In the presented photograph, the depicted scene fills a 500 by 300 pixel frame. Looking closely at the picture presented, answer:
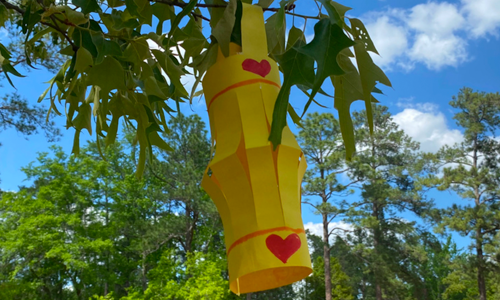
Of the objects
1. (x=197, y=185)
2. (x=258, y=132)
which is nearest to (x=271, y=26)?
(x=258, y=132)

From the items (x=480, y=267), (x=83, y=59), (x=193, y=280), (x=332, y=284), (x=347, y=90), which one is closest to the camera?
(x=347, y=90)

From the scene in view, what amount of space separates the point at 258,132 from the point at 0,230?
13.7 m

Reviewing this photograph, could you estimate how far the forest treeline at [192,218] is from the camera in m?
12.4

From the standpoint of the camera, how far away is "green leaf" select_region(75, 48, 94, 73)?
0.73 m

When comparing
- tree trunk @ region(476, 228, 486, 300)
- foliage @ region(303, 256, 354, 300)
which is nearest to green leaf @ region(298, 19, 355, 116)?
tree trunk @ region(476, 228, 486, 300)

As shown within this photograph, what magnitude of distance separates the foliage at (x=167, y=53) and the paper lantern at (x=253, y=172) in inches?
1.1

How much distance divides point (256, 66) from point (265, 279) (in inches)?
11.7

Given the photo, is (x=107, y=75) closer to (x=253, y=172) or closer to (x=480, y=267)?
(x=253, y=172)

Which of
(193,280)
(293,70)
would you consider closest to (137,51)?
(293,70)

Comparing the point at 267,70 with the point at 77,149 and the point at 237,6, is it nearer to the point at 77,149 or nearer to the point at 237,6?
the point at 237,6

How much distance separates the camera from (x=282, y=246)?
1.73ft

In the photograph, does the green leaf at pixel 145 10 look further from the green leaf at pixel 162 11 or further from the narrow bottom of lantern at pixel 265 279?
the narrow bottom of lantern at pixel 265 279

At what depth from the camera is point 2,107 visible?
849 cm

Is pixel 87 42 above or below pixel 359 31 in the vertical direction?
above
